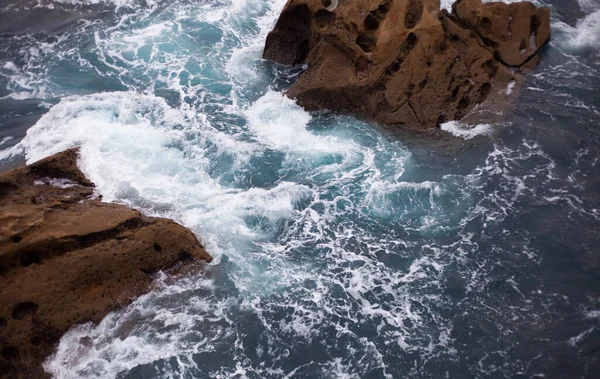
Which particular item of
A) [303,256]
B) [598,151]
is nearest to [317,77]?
[303,256]

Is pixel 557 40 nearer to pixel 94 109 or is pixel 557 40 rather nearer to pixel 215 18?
pixel 215 18

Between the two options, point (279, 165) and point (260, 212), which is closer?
point (260, 212)

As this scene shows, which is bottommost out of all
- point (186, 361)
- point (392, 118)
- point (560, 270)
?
point (186, 361)

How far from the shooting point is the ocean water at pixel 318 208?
35.5 feet

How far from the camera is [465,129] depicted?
15.5 metres

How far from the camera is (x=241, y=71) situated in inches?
728

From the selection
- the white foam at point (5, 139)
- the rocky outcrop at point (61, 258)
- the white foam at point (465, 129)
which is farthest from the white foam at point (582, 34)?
the white foam at point (5, 139)

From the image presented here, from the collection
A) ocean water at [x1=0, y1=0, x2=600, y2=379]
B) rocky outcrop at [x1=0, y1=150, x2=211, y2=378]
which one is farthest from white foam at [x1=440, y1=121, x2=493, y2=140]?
rocky outcrop at [x1=0, y1=150, x2=211, y2=378]

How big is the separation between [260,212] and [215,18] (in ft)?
36.9

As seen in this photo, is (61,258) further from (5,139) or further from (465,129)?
(465,129)

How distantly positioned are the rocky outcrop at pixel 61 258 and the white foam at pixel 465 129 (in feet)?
27.7

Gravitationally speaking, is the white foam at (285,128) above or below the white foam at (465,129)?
below

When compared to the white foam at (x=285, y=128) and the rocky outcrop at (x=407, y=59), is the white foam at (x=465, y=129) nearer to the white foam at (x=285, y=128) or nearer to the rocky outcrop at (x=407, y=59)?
the rocky outcrop at (x=407, y=59)

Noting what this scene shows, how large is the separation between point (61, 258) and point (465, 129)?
38.7 feet
